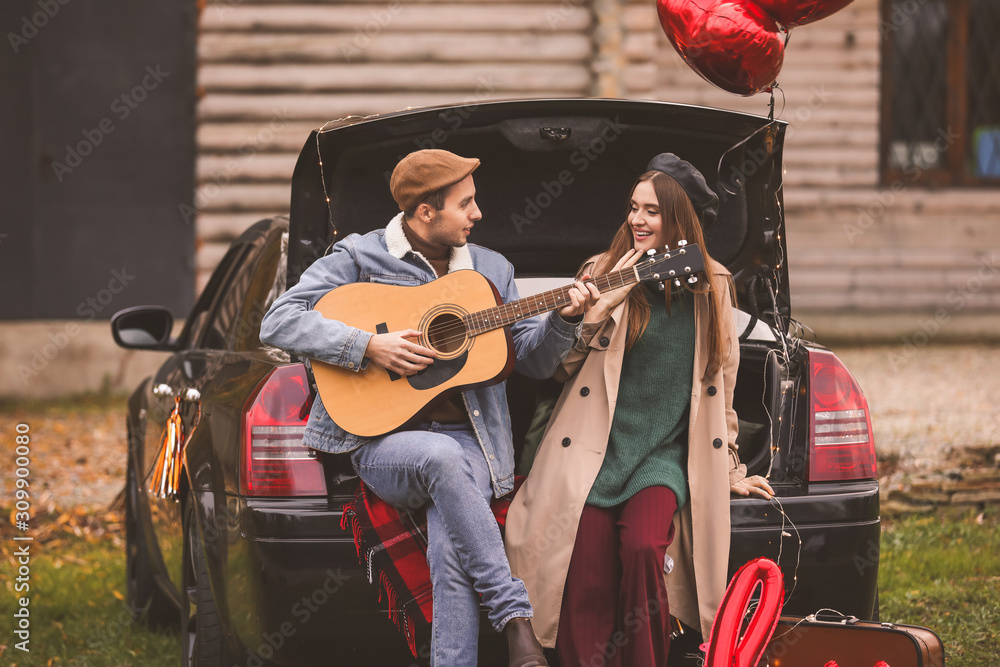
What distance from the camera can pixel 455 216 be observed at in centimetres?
306

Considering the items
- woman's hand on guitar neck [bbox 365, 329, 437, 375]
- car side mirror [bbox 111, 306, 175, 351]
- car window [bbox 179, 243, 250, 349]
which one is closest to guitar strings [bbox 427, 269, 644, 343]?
woman's hand on guitar neck [bbox 365, 329, 437, 375]

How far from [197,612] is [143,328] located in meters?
1.57

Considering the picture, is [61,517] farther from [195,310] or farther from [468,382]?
[468,382]

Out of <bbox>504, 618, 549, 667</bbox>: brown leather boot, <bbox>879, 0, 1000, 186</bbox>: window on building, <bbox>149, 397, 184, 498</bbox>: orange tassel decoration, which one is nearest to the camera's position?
<bbox>504, 618, 549, 667</bbox>: brown leather boot

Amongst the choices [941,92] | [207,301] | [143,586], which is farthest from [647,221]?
[941,92]

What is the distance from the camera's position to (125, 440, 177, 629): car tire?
14.2ft

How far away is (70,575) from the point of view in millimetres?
4969

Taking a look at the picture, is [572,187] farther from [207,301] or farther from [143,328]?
[143,328]

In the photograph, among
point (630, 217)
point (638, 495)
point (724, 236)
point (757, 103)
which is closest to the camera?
point (638, 495)

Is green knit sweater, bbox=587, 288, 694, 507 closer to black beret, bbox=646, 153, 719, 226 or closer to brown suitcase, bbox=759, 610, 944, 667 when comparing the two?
black beret, bbox=646, 153, 719, 226

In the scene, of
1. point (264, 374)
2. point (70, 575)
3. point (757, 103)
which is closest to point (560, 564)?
point (264, 374)

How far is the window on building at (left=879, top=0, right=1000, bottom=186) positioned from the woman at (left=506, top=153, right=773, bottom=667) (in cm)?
846

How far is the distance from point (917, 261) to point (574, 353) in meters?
8.52

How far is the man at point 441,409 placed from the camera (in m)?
2.68
